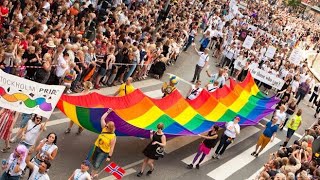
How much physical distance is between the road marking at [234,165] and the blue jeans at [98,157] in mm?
3968

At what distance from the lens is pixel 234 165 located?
1540cm

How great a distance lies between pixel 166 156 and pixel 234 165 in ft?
7.94

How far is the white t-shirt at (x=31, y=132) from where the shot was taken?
10.1m

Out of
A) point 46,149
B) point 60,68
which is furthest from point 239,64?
point 46,149

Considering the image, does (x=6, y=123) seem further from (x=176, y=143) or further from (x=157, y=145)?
(x=176, y=143)

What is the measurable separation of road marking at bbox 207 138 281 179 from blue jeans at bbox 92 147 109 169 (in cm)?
397

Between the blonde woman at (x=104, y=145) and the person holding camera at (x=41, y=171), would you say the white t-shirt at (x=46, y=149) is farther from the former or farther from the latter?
the blonde woman at (x=104, y=145)

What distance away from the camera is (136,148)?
13.6 meters

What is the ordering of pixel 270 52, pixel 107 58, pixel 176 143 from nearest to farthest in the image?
pixel 176 143 → pixel 107 58 → pixel 270 52

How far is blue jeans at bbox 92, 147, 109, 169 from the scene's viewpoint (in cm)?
→ 1095

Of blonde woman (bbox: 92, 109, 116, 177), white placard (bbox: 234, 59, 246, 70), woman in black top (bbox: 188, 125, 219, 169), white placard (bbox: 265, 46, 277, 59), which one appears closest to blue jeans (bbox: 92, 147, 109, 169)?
blonde woman (bbox: 92, 109, 116, 177)

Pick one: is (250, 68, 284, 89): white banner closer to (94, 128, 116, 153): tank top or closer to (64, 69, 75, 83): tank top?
(64, 69, 75, 83): tank top

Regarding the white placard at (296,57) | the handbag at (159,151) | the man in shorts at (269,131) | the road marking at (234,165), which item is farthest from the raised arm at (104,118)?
the white placard at (296,57)

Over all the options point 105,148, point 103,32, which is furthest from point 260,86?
point 105,148
